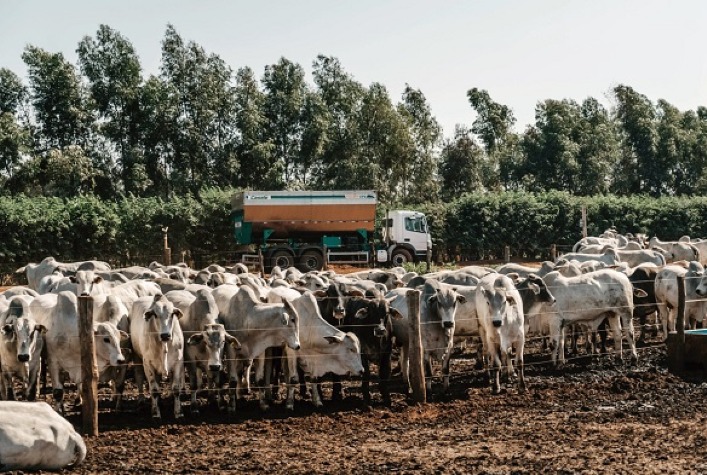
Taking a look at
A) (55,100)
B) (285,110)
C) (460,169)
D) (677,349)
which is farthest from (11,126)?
(677,349)

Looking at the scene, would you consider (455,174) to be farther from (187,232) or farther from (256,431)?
(256,431)

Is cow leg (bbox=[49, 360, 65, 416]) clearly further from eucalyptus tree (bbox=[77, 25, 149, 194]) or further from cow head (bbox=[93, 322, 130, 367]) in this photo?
eucalyptus tree (bbox=[77, 25, 149, 194])

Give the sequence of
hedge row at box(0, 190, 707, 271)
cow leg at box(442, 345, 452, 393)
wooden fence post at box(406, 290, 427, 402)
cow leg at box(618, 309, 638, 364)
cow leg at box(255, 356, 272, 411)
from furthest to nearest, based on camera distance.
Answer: hedge row at box(0, 190, 707, 271)
cow leg at box(618, 309, 638, 364)
cow leg at box(442, 345, 452, 393)
cow leg at box(255, 356, 272, 411)
wooden fence post at box(406, 290, 427, 402)

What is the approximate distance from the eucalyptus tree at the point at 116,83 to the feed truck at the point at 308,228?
526 inches

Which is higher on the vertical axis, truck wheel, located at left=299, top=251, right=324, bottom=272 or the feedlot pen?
truck wheel, located at left=299, top=251, right=324, bottom=272

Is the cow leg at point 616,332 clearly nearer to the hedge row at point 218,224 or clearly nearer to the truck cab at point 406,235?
the hedge row at point 218,224

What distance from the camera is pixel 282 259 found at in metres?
38.0

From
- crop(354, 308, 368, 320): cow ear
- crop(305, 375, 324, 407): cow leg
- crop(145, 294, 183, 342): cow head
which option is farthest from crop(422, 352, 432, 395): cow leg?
crop(145, 294, 183, 342): cow head

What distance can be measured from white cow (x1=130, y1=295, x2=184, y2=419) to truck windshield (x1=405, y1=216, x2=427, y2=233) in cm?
2657

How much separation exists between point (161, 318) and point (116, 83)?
39.0 meters

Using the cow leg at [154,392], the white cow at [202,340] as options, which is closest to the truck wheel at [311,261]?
the white cow at [202,340]

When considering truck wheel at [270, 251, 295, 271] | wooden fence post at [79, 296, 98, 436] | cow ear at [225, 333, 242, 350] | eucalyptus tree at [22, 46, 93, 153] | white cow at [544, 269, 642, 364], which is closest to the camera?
wooden fence post at [79, 296, 98, 436]

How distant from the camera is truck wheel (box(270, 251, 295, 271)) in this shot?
3772 cm

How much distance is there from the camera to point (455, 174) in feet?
200
